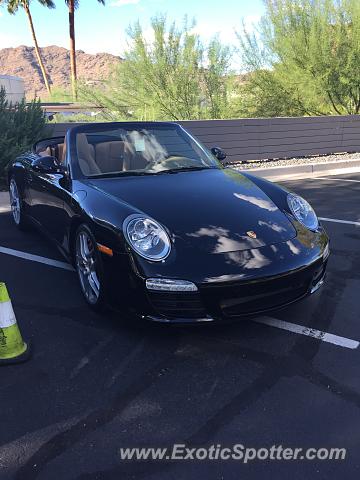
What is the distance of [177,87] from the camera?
13180 millimetres

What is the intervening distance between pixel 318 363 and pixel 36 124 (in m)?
8.19

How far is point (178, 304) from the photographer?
284cm

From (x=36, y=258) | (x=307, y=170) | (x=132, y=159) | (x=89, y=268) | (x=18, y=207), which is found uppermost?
(x=132, y=159)

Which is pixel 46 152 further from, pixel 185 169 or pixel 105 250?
pixel 105 250

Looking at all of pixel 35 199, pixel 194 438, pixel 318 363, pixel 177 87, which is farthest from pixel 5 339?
pixel 177 87

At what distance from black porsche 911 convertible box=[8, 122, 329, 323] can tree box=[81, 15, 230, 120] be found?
28.8 feet

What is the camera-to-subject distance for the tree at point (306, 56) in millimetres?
13453

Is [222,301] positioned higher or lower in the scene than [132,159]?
lower

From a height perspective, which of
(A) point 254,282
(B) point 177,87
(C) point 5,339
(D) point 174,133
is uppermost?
(B) point 177,87

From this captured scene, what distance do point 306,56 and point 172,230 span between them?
12.4m

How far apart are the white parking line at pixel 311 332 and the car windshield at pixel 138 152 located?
1.57 meters

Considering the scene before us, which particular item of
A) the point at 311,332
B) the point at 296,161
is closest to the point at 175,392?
the point at 311,332

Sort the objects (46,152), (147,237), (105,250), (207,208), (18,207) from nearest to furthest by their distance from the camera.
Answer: (147,237) < (105,250) < (207,208) < (46,152) < (18,207)

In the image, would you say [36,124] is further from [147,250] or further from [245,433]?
[245,433]
